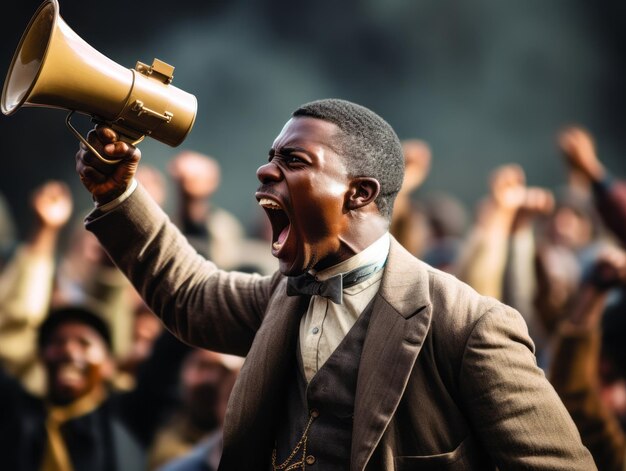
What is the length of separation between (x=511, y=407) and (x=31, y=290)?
3891 mm

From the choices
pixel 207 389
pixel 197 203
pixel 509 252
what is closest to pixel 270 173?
pixel 207 389

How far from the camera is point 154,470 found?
16.3 feet

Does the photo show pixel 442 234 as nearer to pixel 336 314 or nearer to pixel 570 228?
pixel 570 228

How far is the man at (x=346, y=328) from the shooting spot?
2.32 meters

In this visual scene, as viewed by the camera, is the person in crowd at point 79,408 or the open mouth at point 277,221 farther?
the person in crowd at point 79,408

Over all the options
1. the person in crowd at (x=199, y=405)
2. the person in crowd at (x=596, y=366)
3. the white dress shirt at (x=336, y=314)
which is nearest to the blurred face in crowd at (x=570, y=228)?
the person in crowd at (x=596, y=366)

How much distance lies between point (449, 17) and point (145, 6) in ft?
13.5

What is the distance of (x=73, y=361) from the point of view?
5.00 m

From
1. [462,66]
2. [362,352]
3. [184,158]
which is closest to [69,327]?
[184,158]

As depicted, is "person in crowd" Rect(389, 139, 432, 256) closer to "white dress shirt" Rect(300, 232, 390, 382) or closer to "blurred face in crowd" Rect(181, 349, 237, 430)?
"blurred face in crowd" Rect(181, 349, 237, 430)

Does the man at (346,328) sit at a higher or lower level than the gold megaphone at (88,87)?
lower

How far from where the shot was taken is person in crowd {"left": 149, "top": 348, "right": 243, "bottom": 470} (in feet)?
16.0

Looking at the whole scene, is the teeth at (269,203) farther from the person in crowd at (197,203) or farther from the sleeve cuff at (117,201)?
the person in crowd at (197,203)

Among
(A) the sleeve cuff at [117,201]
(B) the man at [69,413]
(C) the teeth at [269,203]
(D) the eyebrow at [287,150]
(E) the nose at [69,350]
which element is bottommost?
(B) the man at [69,413]
